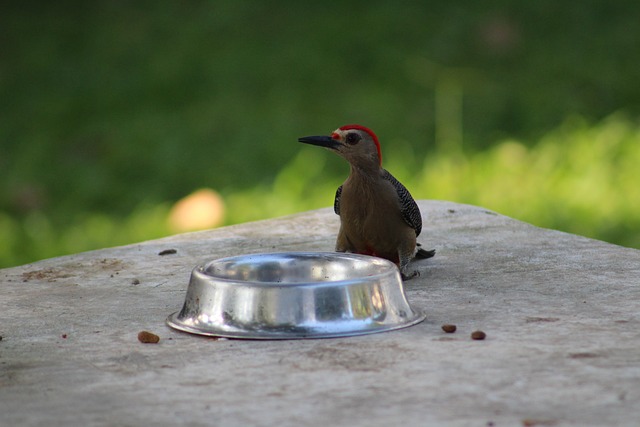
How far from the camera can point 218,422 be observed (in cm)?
273

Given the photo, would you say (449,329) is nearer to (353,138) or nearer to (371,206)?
(371,206)

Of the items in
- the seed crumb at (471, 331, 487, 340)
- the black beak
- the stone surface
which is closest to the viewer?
the stone surface

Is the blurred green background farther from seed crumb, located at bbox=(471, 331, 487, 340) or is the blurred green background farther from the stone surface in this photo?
seed crumb, located at bbox=(471, 331, 487, 340)

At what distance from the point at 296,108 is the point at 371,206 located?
16.3ft

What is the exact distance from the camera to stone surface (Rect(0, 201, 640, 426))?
279cm

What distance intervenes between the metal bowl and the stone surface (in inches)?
2.9

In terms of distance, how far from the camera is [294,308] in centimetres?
356

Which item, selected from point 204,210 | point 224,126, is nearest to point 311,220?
point 204,210

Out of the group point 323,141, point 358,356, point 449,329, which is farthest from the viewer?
point 323,141

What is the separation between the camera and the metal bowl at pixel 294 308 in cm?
355

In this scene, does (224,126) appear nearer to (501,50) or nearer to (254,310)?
(501,50)

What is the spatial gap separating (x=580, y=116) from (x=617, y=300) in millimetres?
5727

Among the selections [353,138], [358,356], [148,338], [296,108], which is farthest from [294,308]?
[296,108]

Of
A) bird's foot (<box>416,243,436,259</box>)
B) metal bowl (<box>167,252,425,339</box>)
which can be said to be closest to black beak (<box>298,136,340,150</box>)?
bird's foot (<box>416,243,436,259</box>)
